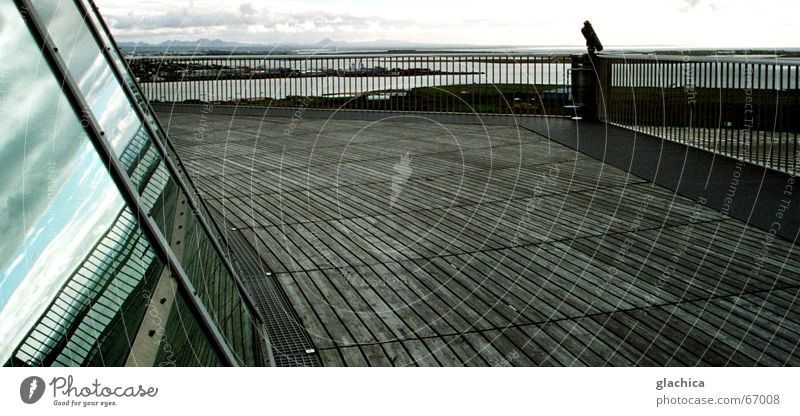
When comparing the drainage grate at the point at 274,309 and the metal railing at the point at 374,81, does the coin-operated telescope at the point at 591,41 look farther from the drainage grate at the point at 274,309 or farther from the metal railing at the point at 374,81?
the drainage grate at the point at 274,309

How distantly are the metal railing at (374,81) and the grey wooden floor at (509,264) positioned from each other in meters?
5.29

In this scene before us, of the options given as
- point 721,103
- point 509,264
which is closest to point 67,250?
point 509,264

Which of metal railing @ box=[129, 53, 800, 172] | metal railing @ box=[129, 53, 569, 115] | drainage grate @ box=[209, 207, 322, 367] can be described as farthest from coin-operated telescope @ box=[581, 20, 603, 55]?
drainage grate @ box=[209, 207, 322, 367]

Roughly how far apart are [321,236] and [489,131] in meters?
6.21

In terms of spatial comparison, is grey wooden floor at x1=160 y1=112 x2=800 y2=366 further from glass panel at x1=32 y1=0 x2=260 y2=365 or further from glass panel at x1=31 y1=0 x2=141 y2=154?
glass panel at x1=31 y1=0 x2=141 y2=154

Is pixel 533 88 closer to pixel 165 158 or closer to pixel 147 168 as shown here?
pixel 165 158

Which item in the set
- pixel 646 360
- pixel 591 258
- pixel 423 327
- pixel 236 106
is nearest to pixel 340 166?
pixel 591 258

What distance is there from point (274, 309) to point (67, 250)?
2626 millimetres

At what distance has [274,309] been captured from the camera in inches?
166

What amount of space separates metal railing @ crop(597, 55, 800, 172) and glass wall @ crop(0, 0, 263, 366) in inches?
220

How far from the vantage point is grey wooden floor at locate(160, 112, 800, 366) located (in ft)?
11.9
